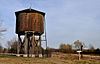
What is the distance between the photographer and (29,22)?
2447cm

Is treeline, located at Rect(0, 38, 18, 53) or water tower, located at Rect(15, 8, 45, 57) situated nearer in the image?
water tower, located at Rect(15, 8, 45, 57)

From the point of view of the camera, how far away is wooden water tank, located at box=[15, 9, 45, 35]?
24.4m

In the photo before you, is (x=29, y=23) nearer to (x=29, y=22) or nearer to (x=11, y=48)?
(x=29, y=22)

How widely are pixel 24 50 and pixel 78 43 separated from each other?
157ft

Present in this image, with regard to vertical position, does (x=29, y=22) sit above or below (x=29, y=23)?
above

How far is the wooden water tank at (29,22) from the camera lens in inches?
959

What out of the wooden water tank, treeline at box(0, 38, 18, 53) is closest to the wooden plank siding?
the wooden water tank

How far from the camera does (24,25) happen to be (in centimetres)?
2436

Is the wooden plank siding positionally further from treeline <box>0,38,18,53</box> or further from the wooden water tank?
treeline <box>0,38,18,53</box>

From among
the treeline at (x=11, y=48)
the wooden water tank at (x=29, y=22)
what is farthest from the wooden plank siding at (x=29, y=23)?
the treeline at (x=11, y=48)

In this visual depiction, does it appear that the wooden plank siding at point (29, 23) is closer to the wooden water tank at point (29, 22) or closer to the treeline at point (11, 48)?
the wooden water tank at point (29, 22)

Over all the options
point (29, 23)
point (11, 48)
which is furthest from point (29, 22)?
point (11, 48)

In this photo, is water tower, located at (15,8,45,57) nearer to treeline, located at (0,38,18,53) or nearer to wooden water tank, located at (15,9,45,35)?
wooden water tank, located at (15,9,45,35)

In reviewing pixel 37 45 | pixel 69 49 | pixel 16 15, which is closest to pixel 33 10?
pixel 16 15
